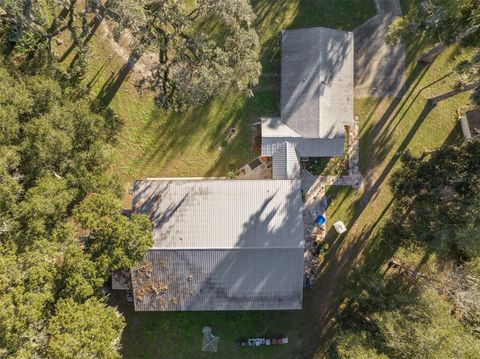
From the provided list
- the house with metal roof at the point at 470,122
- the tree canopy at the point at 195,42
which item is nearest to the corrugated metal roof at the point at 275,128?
the tree canopy at the point at 195,42

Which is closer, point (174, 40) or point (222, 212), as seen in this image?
point (174, 40)

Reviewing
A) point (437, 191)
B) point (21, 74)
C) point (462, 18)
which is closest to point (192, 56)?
point (21, 74)

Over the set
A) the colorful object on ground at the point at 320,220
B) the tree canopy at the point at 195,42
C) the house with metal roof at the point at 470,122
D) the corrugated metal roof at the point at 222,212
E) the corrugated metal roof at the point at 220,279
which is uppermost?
the house with metal roof at the point at 470,122

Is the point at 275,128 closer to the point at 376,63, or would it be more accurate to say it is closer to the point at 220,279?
the point at 376,63

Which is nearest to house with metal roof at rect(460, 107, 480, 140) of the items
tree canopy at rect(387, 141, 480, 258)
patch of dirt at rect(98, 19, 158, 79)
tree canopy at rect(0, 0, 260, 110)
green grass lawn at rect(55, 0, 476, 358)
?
green grass lawn at rect(55, 0, 476, 358)

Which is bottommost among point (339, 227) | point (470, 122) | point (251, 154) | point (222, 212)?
point (222, 212)

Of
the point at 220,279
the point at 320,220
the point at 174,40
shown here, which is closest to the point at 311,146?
the point at 320,220

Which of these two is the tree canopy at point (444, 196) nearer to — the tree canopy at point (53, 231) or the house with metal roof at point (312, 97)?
the house with metal roof at point (312, 97)
